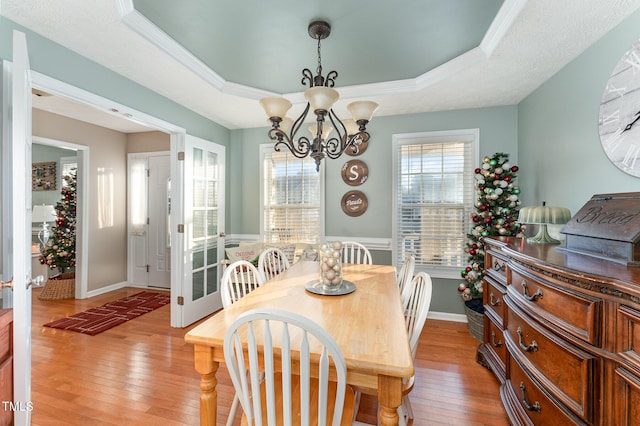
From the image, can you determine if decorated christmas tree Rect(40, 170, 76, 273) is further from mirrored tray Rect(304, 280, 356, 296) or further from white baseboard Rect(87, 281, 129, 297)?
mirrored tray Rect(304, 280, 356, 296)

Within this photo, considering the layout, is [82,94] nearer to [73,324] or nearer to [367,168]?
[73,324]

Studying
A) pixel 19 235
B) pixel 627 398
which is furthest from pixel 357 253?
pixel 19 235

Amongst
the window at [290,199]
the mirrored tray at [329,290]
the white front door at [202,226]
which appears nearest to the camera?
the mirrored tray at [329,290]

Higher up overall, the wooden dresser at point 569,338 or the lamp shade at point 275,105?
the lamp shade at point 275,105

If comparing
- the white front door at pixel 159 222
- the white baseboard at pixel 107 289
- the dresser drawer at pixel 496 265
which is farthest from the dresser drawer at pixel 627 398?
the white baseboard at pixel 107 289

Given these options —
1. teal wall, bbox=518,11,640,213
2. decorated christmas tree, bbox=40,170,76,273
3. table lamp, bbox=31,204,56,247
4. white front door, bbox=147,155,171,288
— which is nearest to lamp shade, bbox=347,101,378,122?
teal wall, bbox=518,11,640,213

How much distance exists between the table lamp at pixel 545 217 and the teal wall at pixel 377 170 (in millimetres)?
1491

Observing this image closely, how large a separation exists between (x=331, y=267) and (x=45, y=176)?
6142 mm

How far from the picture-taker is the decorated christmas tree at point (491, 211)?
2855 millimetres

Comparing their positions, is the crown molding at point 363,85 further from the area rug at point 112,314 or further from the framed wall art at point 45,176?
the framed wall art at point 45,176

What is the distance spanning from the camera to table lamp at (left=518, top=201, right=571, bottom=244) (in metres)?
1.96

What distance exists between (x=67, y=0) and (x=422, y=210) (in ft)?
11.6

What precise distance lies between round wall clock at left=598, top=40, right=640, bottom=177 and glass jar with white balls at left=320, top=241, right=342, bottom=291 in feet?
5.86

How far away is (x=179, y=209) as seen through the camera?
3.25 m
